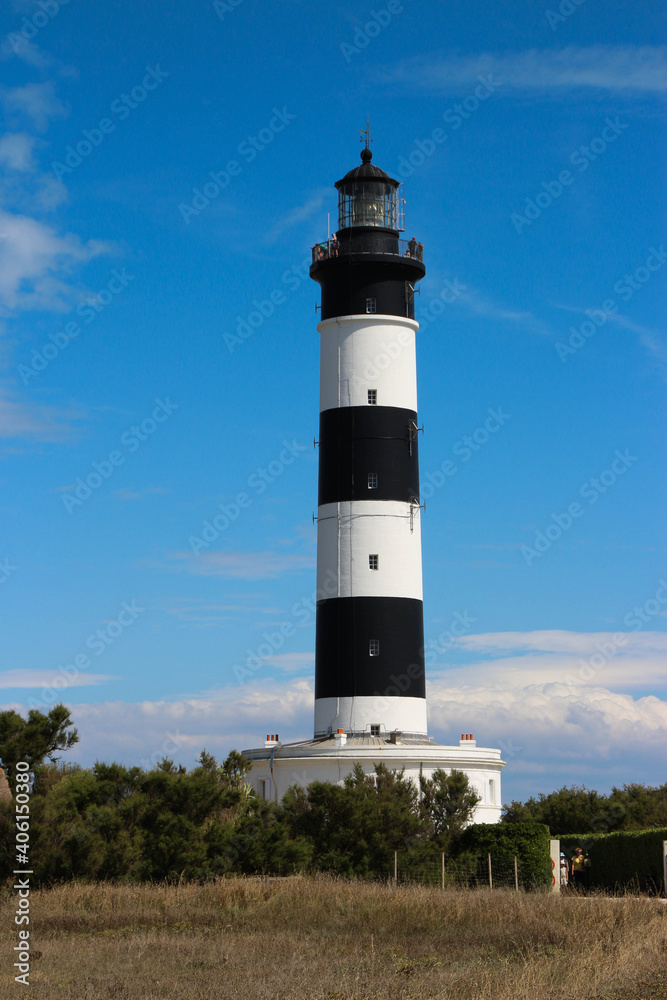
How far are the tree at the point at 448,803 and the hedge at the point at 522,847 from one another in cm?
75

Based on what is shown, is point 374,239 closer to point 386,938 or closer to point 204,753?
point 204,753

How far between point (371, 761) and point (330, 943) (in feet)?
38.5

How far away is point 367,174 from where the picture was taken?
106 feet

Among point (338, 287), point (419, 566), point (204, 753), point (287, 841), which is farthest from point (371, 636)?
point (338, 287)

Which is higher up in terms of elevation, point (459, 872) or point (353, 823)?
point (353, 823)

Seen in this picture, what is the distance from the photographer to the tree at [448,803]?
1021 inches

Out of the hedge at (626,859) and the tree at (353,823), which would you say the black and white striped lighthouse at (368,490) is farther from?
the hedge at (626,859)

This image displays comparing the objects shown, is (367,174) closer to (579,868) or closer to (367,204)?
(367,204)

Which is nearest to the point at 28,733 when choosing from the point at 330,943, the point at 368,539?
the point at 330,943

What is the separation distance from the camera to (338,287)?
31.4 m

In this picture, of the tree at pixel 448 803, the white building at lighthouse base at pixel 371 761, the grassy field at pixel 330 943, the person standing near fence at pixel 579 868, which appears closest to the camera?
the grassy field at pixel 330 943

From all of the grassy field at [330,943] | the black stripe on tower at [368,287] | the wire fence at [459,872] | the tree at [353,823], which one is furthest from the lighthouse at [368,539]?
the grassy field at [330,943]

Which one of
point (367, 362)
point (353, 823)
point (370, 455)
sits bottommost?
point (353, 823)

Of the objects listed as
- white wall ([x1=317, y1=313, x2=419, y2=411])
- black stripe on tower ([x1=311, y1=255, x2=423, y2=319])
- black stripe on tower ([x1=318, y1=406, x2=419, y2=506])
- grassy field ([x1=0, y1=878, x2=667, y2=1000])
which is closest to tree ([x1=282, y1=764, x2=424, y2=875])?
grassy field ([x1=0, y1=878, x2=667, y2=1000])
